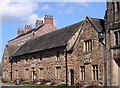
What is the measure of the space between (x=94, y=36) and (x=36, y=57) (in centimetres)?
1538

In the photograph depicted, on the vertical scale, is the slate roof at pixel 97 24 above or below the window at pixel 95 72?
above

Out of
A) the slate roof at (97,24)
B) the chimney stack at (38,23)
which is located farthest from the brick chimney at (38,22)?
the slate roof at (97,24)

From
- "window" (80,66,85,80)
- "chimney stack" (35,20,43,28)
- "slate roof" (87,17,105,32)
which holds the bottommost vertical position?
"window" (80,66,85,80)

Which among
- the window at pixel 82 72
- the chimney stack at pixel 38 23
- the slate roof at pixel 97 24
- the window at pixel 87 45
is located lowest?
the window at pixel 82 72

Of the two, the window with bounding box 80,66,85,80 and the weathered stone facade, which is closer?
the weathered stone facade

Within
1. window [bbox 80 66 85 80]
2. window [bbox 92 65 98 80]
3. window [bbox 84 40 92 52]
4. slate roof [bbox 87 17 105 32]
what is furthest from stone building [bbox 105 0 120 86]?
window [bbox 80 66 85 80]

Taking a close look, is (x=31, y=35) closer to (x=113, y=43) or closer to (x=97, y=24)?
(x=97, y=24)

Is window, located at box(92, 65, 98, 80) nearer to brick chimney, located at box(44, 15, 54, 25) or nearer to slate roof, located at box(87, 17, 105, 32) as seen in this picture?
slate roof, located at box(87, 17, 105, 32)

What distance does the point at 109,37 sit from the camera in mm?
27516

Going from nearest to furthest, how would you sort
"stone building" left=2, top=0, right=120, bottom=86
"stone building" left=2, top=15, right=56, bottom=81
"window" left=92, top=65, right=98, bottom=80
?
"stone building" left=2, top=0, right=120, bottom=86 < "window" left=92, top=65, right=98, bottom=80 < "stone building" left=2, top=15, right=56, bottom=81

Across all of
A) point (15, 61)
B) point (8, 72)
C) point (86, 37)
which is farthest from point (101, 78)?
point (8, 72)

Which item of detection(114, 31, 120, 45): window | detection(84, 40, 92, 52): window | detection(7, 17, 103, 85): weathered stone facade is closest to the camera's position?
detection(114, 31, 120, 45): window

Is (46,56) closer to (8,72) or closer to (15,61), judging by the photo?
(15,61)

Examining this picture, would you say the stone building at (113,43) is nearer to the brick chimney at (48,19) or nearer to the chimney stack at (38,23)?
the brick chimney at (48,19)
